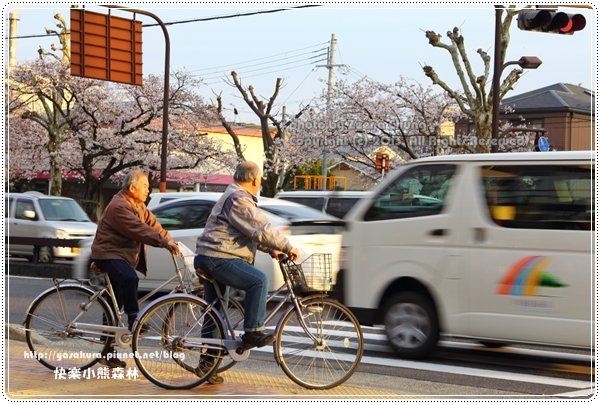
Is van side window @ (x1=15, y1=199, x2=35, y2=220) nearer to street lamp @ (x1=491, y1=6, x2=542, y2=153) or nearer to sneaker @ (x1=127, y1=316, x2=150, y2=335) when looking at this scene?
street lamp @ (x1=491, y1=6, x2=542, y2=153)

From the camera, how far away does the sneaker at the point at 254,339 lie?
7012mm

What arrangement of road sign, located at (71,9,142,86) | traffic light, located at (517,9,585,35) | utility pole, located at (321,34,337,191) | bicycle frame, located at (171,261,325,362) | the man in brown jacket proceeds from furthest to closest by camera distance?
utility pole, located at (321,34,337,191)
road sign, located at (71,9,142,86)
traffic light, located at (517,9,585,35)
the man in brown jacket
bicycle frame, located at (171,261,325,362)

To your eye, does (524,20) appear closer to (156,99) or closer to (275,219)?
(275,219)

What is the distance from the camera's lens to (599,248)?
26.2ft

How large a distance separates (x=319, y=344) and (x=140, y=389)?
1.40 metres

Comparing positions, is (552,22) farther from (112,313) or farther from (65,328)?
(65,328)

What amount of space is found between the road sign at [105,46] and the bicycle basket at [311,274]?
43.5 ft

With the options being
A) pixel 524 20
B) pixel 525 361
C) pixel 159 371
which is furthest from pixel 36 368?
pixel 524 20

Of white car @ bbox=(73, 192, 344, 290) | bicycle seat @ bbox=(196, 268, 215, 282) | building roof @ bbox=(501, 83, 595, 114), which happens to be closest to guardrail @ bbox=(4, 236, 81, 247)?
white car @ bbox=(73, 192, 344, 290)

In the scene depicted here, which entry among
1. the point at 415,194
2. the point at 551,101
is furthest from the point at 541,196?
the point at 551,101

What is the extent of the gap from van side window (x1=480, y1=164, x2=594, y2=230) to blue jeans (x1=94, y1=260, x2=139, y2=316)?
3.33 metres

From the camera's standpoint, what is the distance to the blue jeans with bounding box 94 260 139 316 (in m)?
7.55

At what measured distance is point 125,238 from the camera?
761cm

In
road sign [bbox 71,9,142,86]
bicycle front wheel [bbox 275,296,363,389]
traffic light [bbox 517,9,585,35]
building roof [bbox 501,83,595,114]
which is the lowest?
bicycle front wheel [bbox 275,296,363,389]
